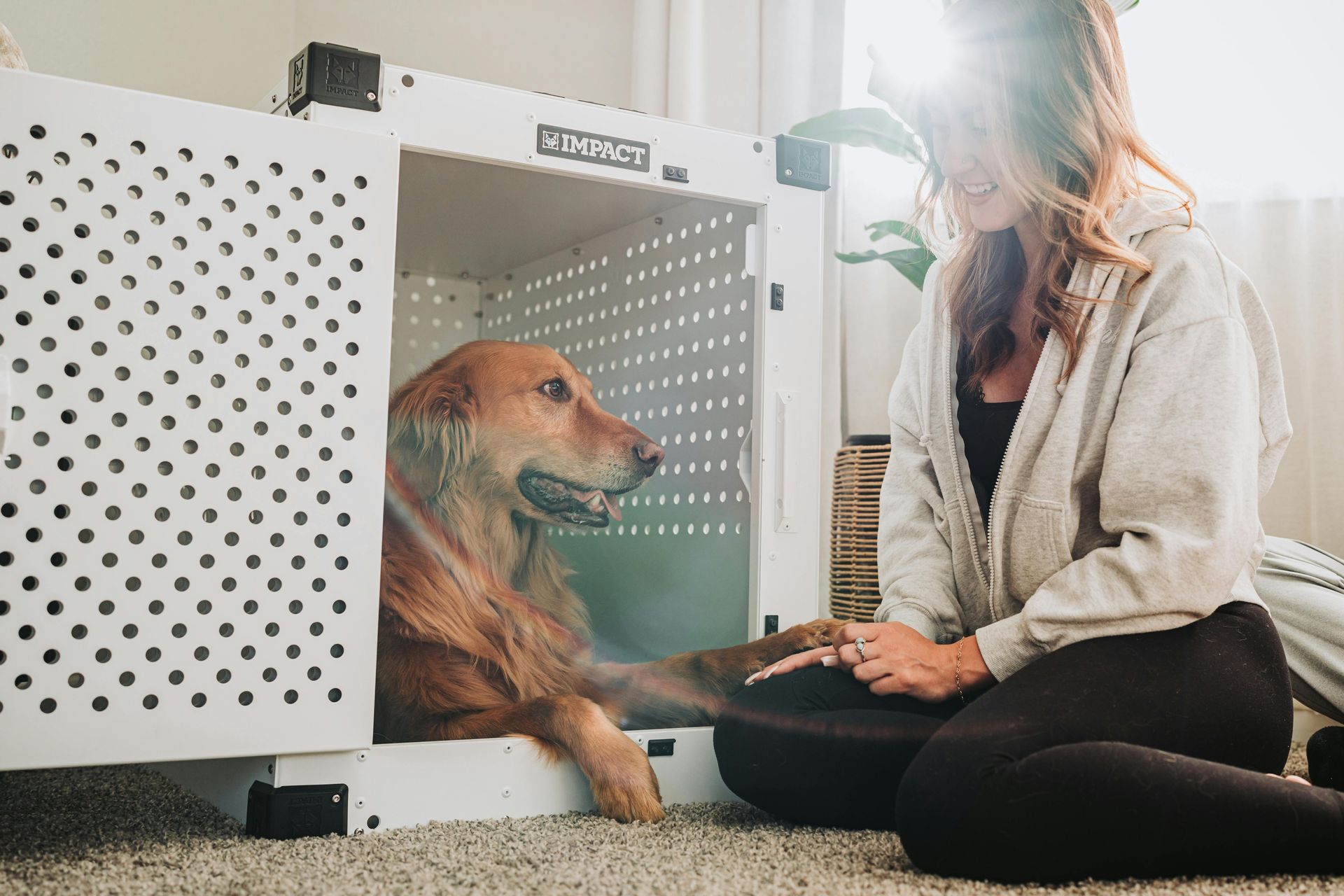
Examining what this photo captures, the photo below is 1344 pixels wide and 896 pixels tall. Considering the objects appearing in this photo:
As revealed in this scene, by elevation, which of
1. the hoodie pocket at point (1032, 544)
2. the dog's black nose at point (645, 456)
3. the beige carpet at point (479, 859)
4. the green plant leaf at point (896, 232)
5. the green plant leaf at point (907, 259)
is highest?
the green plant leaf at point (896, 232)

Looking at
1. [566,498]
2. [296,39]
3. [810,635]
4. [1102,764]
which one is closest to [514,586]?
[566,498]

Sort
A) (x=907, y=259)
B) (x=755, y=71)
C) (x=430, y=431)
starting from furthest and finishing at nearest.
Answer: (x=755, y=71) → (x=907, y=259) → (x=430, y=431)

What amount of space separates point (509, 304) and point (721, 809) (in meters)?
0.68

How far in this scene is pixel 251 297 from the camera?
33.1 inches

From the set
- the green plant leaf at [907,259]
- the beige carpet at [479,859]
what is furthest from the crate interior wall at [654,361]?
the green plant leaf at [907,259]

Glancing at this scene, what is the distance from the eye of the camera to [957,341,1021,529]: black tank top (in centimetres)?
98

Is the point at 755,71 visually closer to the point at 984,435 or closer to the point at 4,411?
the point at 984,435

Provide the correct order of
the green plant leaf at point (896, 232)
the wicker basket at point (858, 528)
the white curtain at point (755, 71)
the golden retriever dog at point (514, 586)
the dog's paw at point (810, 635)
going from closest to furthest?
the golden retriever dog at point (514, 586)
the dog's paw at point (810, 635)
the wicker basket at point (858, 528)
the green plant leaf at point (896, 232)
the white curtain at point (755, 71)

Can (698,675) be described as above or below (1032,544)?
below

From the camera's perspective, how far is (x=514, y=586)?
105cm

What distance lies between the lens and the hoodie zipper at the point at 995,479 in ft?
3.00

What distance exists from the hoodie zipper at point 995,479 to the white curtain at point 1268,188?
88 cm

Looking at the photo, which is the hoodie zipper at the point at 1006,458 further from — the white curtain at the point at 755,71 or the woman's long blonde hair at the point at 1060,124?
the white curtain at the point at 755,71

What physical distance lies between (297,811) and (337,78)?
2.06 feet
